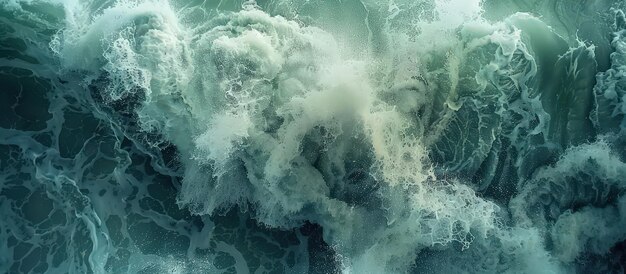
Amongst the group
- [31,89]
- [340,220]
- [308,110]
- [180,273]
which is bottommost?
[180,273]

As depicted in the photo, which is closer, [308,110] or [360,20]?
[308,110]

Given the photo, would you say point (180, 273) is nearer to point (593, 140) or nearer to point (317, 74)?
point (317, 74)

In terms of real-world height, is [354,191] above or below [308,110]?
below

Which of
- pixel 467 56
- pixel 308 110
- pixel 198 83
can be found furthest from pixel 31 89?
pixel 467 56

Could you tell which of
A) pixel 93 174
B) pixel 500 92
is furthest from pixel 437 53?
pixel 93 174

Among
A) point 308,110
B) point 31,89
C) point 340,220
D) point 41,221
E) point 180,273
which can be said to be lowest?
point 41,221

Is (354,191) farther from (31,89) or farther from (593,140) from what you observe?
(31,89)
